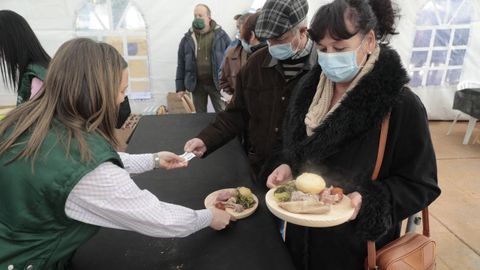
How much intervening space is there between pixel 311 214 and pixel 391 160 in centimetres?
37

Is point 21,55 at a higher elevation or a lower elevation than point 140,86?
higher

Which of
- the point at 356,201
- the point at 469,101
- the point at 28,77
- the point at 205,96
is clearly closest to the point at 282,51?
the point at 356,201

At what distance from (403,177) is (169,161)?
995 millimetres

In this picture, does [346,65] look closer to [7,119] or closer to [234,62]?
[7,119]

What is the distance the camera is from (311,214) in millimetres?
1065

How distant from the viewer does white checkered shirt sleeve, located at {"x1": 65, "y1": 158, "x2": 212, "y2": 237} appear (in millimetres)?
912

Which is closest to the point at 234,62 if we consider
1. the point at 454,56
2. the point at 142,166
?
the point at 142,166

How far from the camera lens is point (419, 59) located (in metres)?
5.50

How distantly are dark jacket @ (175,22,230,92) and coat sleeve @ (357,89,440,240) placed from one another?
362 cm

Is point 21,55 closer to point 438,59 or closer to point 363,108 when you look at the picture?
point 363,108

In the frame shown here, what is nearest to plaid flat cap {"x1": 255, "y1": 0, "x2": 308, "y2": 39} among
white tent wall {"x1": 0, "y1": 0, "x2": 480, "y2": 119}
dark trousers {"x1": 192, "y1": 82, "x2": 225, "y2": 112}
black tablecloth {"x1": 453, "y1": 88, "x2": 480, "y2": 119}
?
dark trousers {"x1": 192, "y1": 82, "x2": 225, "y2": 112}

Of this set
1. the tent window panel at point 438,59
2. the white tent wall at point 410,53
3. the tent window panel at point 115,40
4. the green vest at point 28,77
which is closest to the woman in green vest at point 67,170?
the green vest at point 28,77

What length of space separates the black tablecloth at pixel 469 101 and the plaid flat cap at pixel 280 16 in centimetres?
416

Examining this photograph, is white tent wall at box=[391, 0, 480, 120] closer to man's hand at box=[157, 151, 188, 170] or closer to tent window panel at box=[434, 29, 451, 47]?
tent window panel at box=[434, 29, 451, 47]
